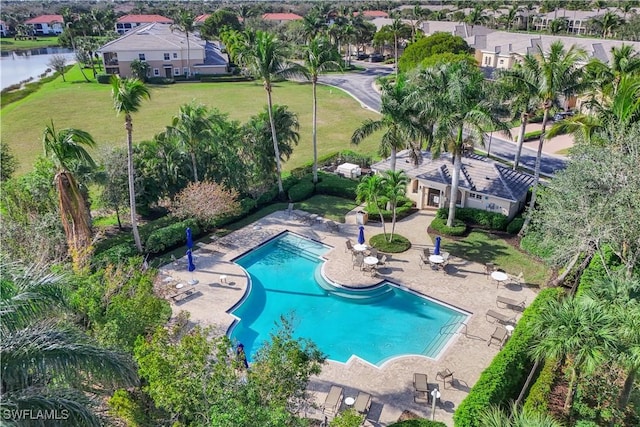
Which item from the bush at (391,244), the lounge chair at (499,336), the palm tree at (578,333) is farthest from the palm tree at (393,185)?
the palm tree at (578,333)

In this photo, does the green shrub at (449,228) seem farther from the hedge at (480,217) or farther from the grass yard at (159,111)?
the grass yard at (159,111)

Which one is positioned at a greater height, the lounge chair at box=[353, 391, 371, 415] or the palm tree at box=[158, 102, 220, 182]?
the palm tree at box=[158, 102, 220, 182]

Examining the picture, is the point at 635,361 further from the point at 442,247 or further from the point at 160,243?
the point at 160,243

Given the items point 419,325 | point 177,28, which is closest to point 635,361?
point 419,325

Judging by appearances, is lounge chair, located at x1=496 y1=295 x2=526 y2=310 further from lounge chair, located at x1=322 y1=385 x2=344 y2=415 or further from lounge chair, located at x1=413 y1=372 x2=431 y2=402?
lounge chair, located at x1=322 y1=385 x2=344 y2=415

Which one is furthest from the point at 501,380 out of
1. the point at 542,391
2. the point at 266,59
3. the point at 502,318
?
the point at 266,59

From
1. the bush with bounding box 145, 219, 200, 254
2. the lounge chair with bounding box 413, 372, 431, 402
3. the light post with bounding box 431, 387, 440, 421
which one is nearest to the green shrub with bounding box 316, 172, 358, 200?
the bush with bounding box 145, 219, 200, 254

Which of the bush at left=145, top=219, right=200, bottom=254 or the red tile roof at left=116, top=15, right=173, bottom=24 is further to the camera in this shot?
the red tile roof at left=116, top=15, right=173, bottom=24
